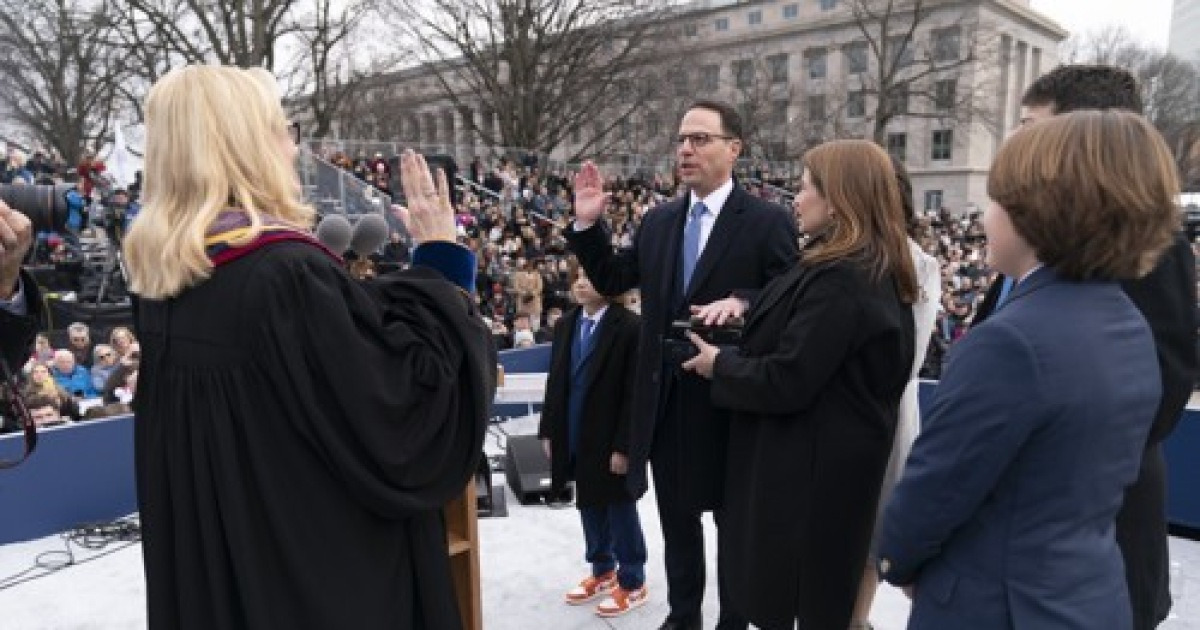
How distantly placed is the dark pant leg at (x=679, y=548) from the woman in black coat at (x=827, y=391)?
56 centimetres

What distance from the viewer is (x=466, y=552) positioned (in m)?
2.38

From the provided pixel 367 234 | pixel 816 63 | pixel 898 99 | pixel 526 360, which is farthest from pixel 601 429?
pixel 816 63

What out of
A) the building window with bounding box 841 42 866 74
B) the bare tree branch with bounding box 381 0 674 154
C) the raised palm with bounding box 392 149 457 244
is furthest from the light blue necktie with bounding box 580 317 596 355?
the building window with bounding box 841 42 866 74

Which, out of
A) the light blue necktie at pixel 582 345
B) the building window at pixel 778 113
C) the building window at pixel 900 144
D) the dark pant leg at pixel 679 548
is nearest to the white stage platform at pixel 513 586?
the dark pant leg at pixel 679 548

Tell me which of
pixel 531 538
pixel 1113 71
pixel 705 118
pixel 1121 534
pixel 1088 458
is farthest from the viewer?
pixel 531 538

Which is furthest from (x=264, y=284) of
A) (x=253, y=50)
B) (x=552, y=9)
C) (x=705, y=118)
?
(x=552, y=9)

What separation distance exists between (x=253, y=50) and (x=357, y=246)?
25254mm

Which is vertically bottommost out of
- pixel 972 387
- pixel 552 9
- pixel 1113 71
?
pixel 972 387

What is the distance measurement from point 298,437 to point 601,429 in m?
2.38

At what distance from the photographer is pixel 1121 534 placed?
1.77 m

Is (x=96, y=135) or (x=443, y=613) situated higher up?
(x=96, y=135)

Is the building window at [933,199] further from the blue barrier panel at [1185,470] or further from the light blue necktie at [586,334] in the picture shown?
the light blue necktie at [586,334]

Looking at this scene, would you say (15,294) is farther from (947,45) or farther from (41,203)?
(947,45)

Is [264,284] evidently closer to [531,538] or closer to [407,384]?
[407,384]
